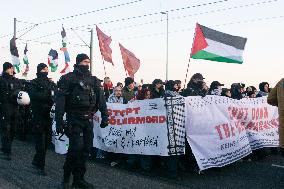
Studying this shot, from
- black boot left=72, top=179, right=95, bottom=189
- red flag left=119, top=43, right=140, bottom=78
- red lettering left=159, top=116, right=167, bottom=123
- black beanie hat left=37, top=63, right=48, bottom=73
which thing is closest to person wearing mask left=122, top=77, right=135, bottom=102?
red lettering left=159, top=116, right=167, bottom=123

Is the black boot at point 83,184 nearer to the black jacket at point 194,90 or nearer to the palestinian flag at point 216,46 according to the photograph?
the black jacket at point 194,90

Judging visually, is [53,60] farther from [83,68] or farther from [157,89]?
[83,68]

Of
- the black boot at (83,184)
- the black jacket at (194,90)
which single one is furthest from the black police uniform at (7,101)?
the black jacket at (194,90)

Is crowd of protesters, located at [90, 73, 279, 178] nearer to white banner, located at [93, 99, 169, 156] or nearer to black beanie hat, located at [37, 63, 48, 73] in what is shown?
white banner, located at [93, 99, 169, 156]

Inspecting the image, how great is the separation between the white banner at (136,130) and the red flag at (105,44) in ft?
18.1

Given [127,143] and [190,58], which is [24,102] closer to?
[127,143]

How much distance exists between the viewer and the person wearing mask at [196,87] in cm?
842

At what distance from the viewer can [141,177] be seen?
7.36 m

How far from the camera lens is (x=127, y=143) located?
8.26 m

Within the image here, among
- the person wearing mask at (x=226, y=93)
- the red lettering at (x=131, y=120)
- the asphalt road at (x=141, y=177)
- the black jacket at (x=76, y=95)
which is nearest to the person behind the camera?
the black jacket at (x=76, y=95)

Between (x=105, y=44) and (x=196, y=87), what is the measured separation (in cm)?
639

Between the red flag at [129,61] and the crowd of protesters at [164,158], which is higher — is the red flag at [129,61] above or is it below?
above

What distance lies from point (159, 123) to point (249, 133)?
2.48m

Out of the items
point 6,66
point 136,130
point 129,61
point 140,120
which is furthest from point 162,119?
point 129,61
